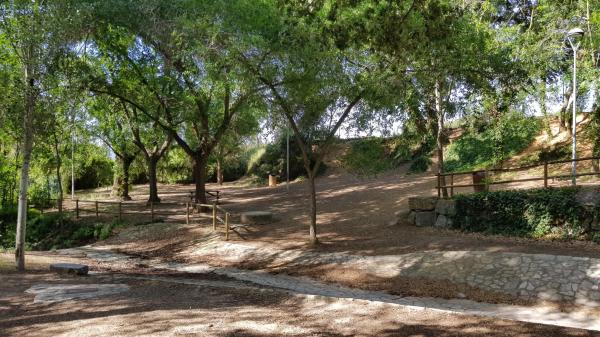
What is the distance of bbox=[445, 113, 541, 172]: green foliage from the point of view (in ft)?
72.2

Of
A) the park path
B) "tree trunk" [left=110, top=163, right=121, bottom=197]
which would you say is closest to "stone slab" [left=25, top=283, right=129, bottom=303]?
the park path

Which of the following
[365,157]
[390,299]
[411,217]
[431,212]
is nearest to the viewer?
[390,299]

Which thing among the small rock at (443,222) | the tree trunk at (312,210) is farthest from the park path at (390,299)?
the small rock at (443,222)

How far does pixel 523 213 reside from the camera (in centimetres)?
1292

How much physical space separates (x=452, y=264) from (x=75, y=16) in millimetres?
10820

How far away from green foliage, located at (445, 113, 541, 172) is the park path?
13985mm

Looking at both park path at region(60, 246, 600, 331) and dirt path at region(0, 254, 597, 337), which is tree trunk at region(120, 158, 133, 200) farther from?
dirt path at region(0, 254, 597, 337)

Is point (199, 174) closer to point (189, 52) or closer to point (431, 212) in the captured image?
point (189, 52)

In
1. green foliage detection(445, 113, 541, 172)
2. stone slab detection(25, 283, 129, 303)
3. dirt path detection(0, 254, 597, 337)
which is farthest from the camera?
green foliage detection(445, 113, 541, 172)

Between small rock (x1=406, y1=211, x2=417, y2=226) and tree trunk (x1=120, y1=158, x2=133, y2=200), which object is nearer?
small rock (x1=406, y1=211, x2=417, y2=226)

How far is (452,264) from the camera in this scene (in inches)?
400

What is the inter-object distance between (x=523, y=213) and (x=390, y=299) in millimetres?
6260

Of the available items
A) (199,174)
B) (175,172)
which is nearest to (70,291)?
(199,174)

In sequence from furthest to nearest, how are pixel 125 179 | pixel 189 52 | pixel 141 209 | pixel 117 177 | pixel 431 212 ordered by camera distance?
1. pixel 117 177
2. pixel 125 179
3. pixel 141 209
4. pixel 431 212
5. pixel 189 52
